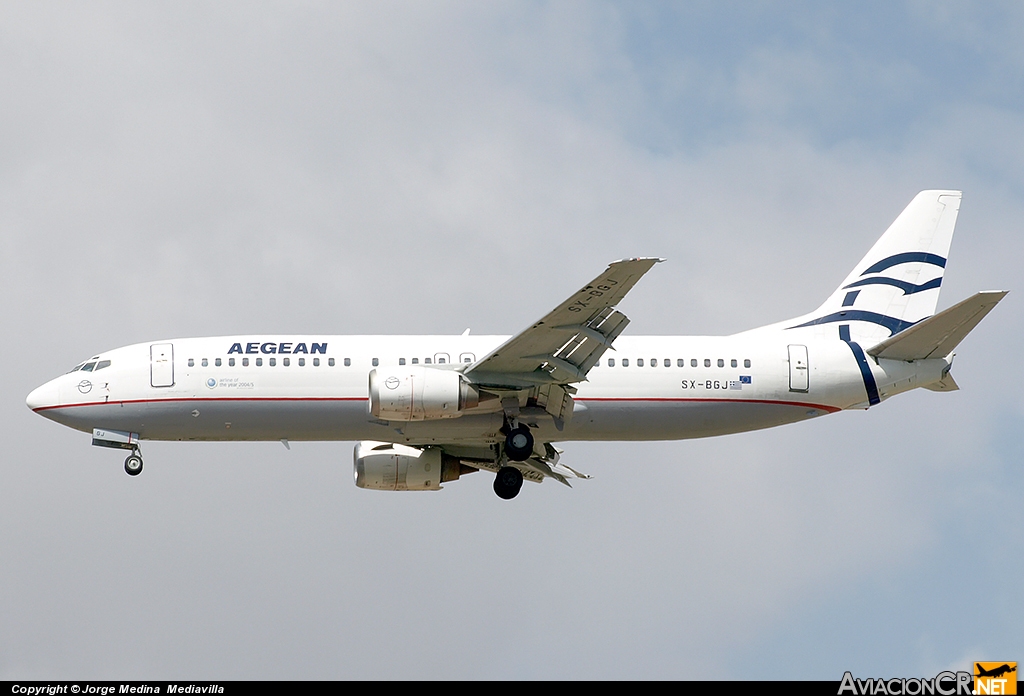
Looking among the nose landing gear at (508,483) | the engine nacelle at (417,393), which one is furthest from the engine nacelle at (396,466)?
the engine nacelle at (417,393)

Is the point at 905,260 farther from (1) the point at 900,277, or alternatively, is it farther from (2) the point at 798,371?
(2) the point at 798,371

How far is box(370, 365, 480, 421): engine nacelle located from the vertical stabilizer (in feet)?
38.8

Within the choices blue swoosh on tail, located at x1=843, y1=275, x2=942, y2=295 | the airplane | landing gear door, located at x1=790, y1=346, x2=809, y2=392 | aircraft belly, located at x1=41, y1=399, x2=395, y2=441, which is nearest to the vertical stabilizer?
blue swoosh on tail, located at x1=843, y1=275, x2=942, y2=295

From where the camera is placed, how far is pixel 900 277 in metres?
50.1

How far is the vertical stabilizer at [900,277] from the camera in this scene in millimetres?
49219

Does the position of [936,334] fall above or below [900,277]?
below

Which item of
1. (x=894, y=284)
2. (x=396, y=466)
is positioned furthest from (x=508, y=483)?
(x=894, y=284)

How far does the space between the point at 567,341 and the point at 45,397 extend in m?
15.3

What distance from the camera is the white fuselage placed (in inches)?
1777

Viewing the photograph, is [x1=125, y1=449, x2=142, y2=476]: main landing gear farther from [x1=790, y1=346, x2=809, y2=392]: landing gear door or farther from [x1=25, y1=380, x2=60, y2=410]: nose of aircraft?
[x1=790, y1=346, x2=809, y2=392]: landing gear door

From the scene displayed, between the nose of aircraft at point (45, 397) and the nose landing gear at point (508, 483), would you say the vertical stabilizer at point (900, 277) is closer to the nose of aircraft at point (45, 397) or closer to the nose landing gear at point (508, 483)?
the nose landing gear at point (508, 483)

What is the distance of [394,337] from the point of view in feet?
152

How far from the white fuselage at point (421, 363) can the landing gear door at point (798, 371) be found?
29 millimetres

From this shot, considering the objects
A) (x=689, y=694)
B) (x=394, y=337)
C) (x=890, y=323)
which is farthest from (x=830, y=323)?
(x=689, y=694)
